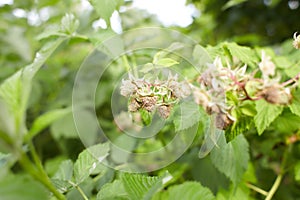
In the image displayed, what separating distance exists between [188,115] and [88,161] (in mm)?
156

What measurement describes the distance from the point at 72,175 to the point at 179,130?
17cm

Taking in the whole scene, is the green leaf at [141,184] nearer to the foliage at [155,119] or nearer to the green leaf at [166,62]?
the foliage at [155,119]

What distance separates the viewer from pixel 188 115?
584 millimetres

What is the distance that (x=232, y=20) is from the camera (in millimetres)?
1624

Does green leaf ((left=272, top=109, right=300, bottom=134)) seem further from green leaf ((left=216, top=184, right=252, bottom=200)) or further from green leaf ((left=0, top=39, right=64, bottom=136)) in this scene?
green leaf ((left=0, top=39, right=64, bottom=136))

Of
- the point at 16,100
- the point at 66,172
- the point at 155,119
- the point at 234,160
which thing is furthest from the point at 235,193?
the point at 16,100

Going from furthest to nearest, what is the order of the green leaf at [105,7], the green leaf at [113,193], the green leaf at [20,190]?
the green leaf at [105,7], the green leaf at [113,193], the green leaf at [20,190]

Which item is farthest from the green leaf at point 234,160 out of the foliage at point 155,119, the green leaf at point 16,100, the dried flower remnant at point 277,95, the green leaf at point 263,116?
the green leaf at point 16,100

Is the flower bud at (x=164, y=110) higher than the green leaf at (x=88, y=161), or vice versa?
the flower bud at (x=164, y=110)

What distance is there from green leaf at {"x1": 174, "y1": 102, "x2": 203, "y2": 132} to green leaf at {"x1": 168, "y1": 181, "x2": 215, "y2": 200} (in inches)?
3.6

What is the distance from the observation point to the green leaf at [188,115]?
0.58 meters

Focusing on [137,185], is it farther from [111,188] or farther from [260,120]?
[260,120]

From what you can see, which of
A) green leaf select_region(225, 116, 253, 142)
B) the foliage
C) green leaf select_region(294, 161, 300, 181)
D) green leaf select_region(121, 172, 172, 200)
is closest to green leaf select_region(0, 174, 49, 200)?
the foliage

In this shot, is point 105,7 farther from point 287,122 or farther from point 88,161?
point 287,122
